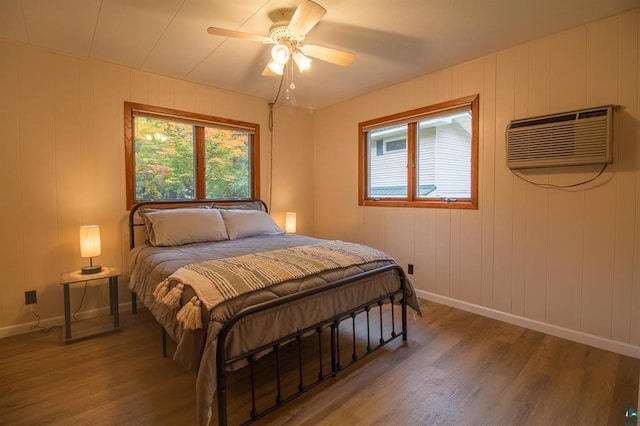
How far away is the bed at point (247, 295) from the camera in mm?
1512

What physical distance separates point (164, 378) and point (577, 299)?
305 cm

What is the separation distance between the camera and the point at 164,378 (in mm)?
2033

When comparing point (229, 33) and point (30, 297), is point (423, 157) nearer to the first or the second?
point (229, 33)

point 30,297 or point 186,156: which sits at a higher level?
point 186,156

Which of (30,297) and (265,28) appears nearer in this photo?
(265,28)

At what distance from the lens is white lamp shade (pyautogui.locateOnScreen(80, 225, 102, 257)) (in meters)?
2.70

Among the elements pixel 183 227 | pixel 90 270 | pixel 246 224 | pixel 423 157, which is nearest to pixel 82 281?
pixel 90 270

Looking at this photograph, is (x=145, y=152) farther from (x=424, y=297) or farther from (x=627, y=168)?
(x=627, y=168)

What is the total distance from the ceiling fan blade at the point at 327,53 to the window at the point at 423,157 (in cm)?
136

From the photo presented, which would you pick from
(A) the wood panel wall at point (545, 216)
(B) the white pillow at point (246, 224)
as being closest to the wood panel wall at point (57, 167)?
(B) the white pillow at point (246, 224)

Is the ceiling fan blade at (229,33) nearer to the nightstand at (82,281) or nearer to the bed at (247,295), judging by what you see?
the bed at (247,295)

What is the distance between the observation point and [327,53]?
230cm

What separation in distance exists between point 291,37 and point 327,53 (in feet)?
0.92

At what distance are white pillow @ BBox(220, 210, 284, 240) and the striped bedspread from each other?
3.29ft
